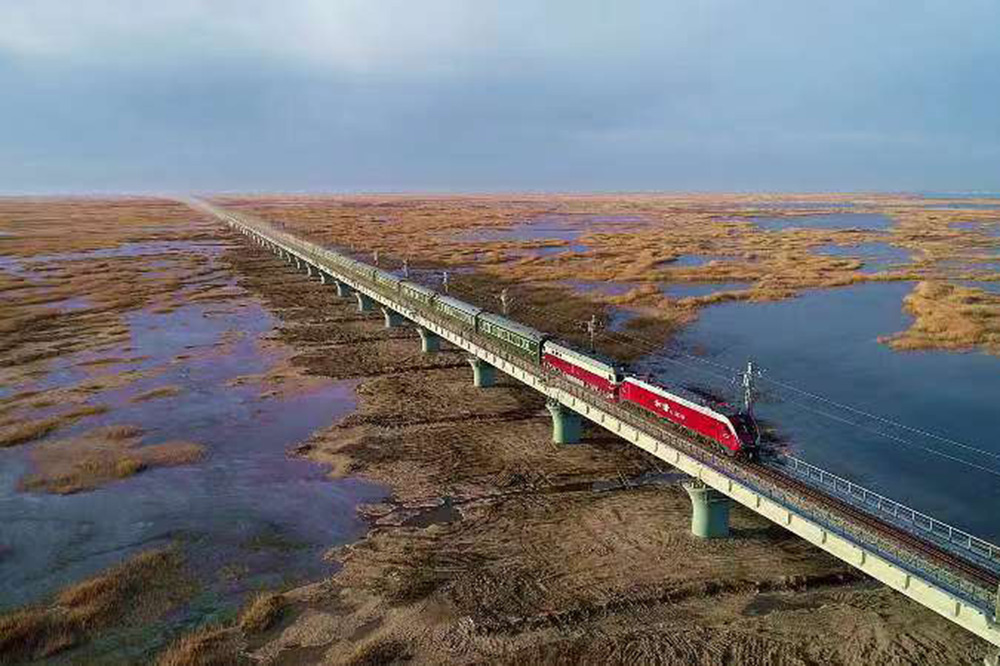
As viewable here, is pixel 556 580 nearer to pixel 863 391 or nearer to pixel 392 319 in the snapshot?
pixel 863 391

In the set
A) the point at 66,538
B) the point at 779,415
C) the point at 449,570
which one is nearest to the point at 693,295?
the point at 779,415

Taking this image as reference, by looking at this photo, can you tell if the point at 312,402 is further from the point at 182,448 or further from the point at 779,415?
the point at 779,415

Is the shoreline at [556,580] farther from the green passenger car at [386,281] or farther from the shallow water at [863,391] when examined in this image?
the green passenger car at [386,281]

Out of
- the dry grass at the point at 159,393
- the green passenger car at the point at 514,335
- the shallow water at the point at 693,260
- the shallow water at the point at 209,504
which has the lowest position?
the shallow water at the point at 209,504

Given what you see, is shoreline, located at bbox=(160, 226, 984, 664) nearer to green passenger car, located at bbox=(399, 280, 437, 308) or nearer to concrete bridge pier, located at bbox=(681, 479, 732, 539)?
concrete bridge pier, located at bbox=(681, 479, 732, 539)

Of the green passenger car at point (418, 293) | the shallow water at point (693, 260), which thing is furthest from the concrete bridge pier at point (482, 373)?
the shallow water at point (693, 260)

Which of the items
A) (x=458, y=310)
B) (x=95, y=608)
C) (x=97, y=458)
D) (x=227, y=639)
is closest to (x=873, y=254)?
(x=458, y=310)
